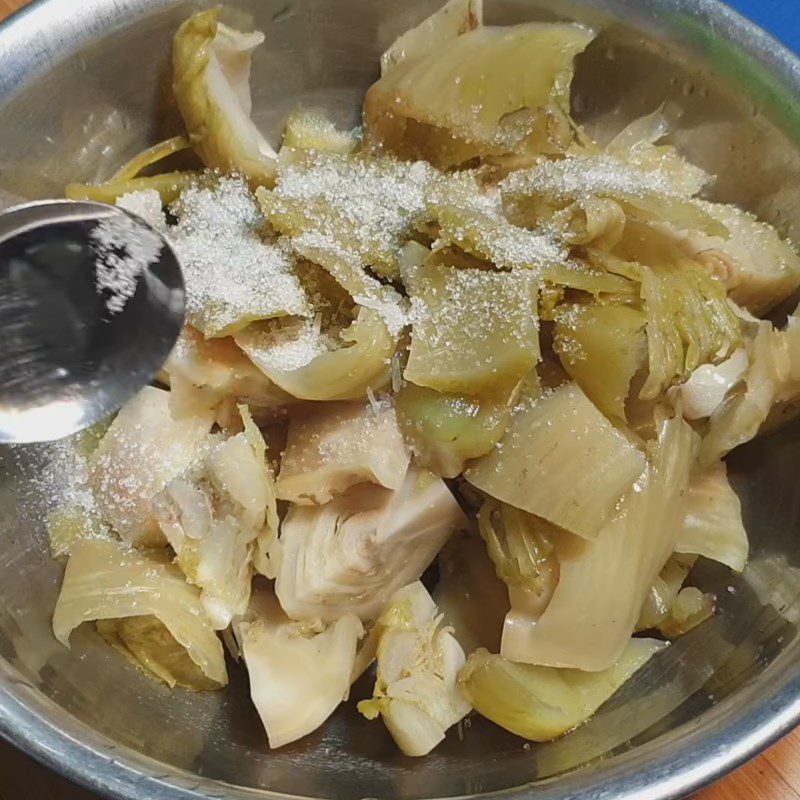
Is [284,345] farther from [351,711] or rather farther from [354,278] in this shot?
[351,711]

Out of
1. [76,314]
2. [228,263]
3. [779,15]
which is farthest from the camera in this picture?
[779,15]

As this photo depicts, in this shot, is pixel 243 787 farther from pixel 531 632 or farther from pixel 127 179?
pixel 127 179

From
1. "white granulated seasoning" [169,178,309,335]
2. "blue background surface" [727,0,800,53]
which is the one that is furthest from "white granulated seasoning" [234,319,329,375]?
"blue background surface" [727,0,800,53]

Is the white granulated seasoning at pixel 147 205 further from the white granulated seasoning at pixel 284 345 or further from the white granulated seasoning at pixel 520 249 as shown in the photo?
the white granulated seasoning at pixel 520 249

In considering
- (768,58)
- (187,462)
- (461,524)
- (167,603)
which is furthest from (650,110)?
(167,603)

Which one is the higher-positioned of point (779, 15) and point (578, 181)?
point (779, 15)

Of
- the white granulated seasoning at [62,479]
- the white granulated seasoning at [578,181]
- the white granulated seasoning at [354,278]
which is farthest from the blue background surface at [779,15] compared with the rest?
the white granulated seasoning at [62,479]

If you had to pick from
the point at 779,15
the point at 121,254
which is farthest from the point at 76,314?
the point at 779,15

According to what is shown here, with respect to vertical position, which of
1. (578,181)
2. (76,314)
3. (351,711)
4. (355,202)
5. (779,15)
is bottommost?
(351,711)
